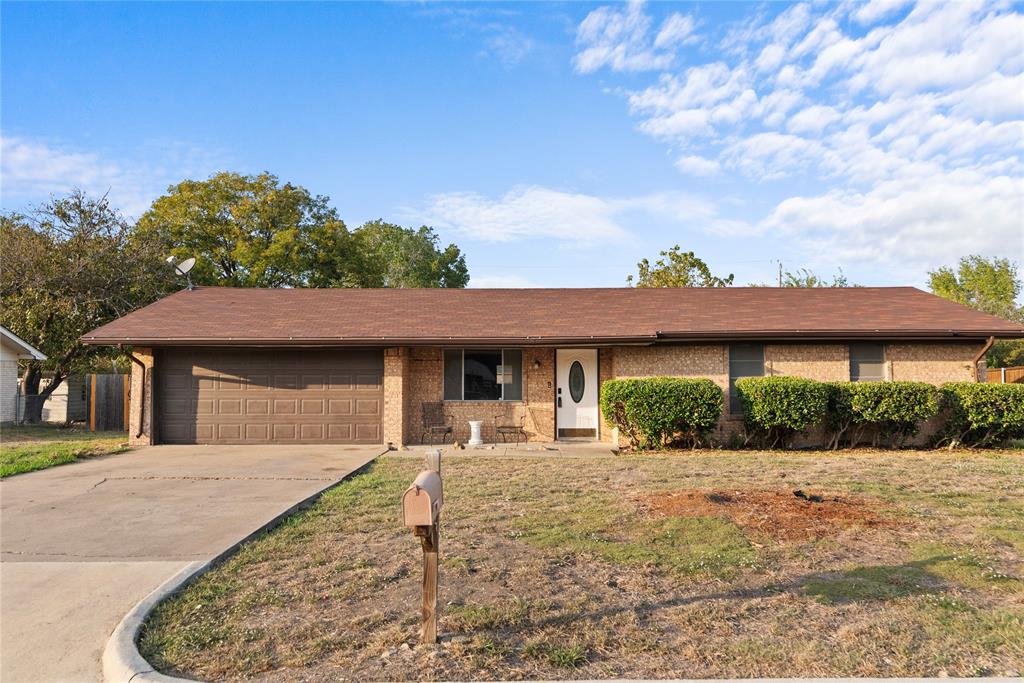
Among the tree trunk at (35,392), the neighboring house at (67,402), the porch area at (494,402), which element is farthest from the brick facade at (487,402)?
the tree trunk at (35,392)

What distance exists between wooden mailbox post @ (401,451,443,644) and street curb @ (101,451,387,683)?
4.41ft

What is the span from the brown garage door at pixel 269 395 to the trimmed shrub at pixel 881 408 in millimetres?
9833

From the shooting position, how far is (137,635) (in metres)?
4.13

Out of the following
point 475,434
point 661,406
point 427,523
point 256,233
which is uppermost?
point 256,233

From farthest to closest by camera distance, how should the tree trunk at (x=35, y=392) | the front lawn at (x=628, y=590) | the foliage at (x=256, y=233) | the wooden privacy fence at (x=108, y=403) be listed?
the foliage at (x=256, y=233) < the tree trunk at (x=35, y=392) < the wooden privacy fence at (x=108, y=403) < the front lawn at (x=628, y=590)

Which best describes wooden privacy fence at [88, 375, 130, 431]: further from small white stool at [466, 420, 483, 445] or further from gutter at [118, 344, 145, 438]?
small white stool at [466, 420, 483, 445]

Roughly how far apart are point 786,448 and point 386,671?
41.4ft

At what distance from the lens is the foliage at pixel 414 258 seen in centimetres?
5209

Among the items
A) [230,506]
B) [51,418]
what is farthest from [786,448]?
[51,418]

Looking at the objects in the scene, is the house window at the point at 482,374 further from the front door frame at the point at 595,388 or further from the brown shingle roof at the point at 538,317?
the front door frame at the point at 595,388

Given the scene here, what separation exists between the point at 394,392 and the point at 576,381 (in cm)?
417

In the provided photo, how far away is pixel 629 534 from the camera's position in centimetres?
662

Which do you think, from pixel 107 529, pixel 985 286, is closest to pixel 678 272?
pixel 985 286

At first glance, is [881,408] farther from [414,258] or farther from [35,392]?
[414,258]
